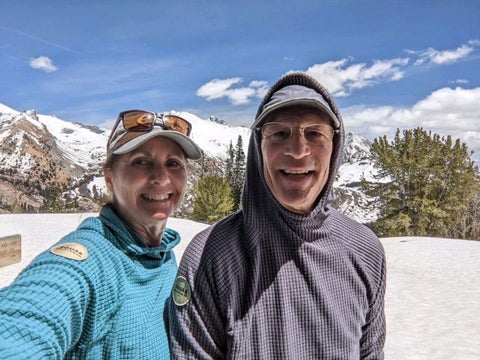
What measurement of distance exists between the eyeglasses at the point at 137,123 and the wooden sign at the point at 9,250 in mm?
9879

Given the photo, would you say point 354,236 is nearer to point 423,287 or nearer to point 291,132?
point 291,132

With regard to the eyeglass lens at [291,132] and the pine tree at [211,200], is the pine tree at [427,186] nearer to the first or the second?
the pine tree at [211,200]

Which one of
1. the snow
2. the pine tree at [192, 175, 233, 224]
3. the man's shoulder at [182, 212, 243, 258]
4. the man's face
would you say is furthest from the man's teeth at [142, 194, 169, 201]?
the pine tree at [192, 175, 233, 224]

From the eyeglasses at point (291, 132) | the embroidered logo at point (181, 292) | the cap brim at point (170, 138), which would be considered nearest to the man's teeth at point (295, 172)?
the eyeglasses at point (291, 132)

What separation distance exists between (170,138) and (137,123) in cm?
20

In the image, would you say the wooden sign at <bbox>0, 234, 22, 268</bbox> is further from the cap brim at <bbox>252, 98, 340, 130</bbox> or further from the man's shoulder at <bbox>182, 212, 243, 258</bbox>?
the cap brim at <bbox>252, 98, 340, 130</bbox>

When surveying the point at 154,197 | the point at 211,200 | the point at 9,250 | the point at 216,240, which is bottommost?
the point at 211,200

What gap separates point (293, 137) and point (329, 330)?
859 millimetres

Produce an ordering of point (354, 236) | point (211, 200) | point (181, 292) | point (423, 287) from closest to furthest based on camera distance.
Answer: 1. point (181, 292)
2. point (354, 236)
3. point (423, 287)
4. point (211, 200)

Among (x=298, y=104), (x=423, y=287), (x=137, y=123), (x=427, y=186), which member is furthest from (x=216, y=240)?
(x=427, y=186)

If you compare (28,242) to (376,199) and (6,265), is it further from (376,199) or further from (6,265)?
(376,199)

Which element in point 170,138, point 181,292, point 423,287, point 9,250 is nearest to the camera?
point 181,292

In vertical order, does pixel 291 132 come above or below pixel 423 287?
above

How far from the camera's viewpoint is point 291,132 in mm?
1882
